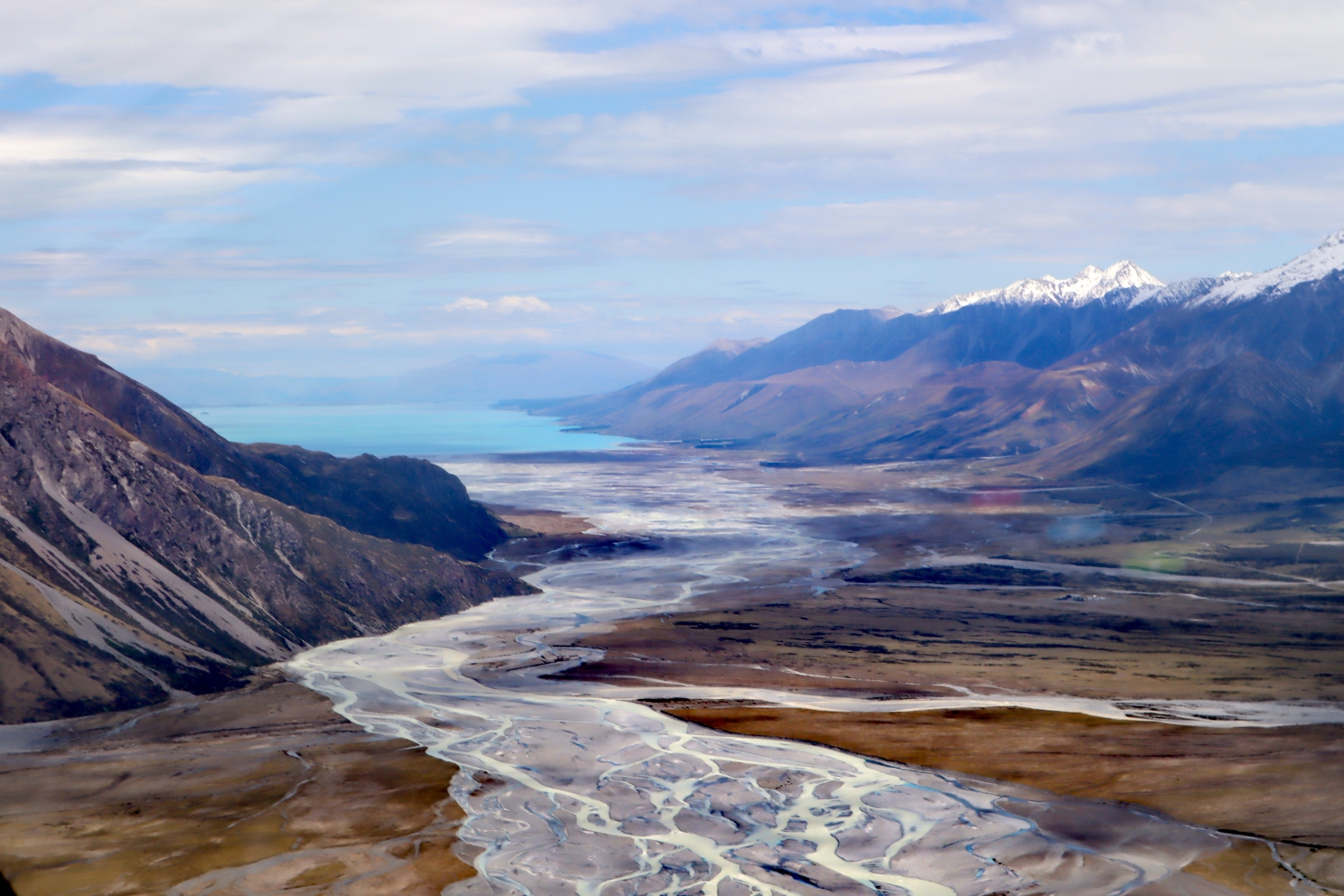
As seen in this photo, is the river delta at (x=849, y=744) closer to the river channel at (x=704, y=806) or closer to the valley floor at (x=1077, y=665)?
the river channel at (x=704, y=806)

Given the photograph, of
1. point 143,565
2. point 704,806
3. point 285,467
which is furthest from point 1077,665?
point 285,467

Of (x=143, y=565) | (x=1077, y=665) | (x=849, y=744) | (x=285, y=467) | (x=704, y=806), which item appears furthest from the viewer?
(x=285, y=467)

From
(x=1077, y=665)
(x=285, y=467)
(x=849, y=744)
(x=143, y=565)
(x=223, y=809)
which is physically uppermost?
(x=285, y=467)

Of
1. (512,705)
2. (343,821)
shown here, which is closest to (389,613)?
(512,705)

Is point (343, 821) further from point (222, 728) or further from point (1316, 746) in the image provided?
point (1316, 746)

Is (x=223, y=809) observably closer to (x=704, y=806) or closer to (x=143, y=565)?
(x=704, y=806)

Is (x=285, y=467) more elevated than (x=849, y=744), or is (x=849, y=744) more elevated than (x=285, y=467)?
(x=285, y=467)

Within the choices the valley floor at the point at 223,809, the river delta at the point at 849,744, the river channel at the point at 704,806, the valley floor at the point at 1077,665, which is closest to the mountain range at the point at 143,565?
the river delta at the point at 849,744
